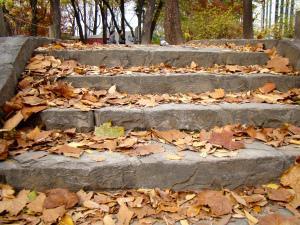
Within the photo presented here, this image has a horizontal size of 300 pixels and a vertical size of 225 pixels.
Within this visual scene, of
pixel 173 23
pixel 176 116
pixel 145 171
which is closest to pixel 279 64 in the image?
pixel 176 116

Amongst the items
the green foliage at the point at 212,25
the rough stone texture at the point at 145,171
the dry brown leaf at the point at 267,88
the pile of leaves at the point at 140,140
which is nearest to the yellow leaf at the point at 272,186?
the rough stone texture at the point at 145,171

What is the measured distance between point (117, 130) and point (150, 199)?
0.66 metres

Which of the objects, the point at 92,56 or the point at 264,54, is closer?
the point at 92,56

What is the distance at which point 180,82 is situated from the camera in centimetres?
298

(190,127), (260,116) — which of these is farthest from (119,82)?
(260,116)

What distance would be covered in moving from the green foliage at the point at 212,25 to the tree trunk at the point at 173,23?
5463mm

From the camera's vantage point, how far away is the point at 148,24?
9.44 metres

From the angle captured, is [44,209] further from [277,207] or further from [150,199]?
[277,207]

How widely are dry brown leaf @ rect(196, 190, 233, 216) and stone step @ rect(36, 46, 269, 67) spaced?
6.10 ft

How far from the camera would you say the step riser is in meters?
3.34

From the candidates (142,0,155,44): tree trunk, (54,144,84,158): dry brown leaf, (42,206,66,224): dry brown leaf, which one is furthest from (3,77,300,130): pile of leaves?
(142,0,155,44): tree trunk

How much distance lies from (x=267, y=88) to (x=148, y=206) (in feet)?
5.98

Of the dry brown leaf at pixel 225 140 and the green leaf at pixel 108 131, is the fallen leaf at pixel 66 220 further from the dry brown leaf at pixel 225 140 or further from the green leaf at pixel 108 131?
the dry brown leaf at pixel 225 140

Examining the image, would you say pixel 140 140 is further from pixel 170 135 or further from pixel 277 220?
pixel 277 220
